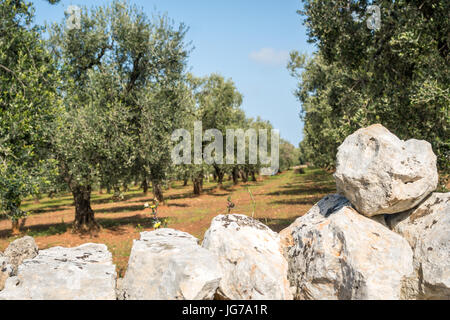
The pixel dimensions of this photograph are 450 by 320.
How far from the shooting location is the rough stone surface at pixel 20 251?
848 cm

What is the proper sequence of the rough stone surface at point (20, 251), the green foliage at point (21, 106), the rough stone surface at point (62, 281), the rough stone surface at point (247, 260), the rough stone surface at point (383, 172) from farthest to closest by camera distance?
the green foliage at point (21, 106)
the rough stone surface at point (20, 251)
the rough stone surface at point (383, 172)
the rough stone surface at point (247, 260)
the rough stone surface at point (62, 281)

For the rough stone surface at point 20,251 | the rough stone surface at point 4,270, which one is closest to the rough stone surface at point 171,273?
the rough stone surface at point 4,270

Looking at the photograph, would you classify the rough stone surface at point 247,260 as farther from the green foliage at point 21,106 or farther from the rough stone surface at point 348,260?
the green foliage at point 21,106

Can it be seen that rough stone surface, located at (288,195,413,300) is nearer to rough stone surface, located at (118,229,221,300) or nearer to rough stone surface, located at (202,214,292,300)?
rough stone surface, located at (202,214,292,300)

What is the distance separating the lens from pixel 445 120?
11.9 meters

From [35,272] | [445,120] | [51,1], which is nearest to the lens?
[35,272]

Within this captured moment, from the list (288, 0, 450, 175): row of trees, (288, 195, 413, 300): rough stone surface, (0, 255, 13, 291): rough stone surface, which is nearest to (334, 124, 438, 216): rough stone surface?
(288, 195, 413, 300): rough stone surface

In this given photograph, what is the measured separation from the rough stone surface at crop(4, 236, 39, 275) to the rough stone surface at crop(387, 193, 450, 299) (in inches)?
371

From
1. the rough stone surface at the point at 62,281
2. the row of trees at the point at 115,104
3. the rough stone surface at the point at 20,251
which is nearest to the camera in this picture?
the rough stone surface at the point at 62,281

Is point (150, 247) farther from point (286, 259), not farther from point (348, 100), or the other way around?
point (348, 100)

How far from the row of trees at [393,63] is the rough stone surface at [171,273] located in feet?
31.1

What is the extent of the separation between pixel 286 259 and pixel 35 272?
5588 mm

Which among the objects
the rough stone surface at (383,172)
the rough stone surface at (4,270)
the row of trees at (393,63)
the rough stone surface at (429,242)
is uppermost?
the row of trees at (393,63)
